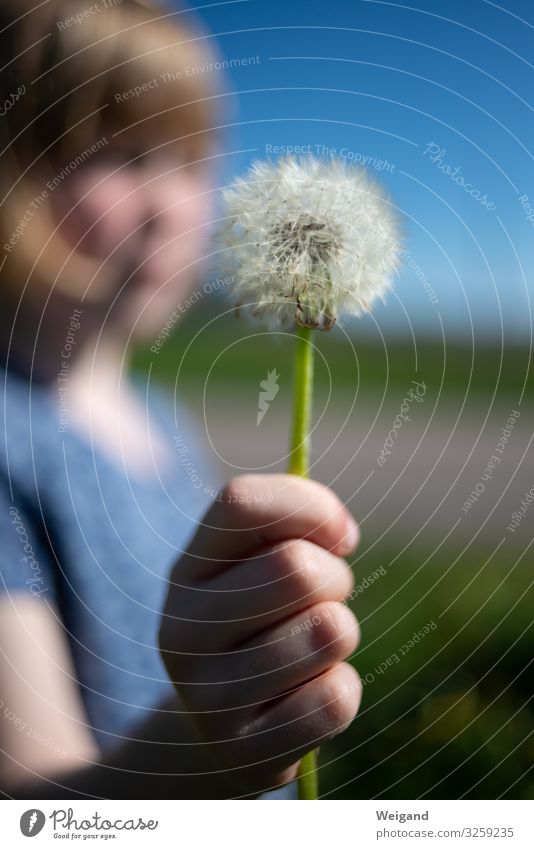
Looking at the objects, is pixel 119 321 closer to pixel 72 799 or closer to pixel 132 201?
pixel 132 201

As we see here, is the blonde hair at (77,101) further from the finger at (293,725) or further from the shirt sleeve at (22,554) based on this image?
the finger at (293,725)

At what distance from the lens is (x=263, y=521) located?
36 centimetres

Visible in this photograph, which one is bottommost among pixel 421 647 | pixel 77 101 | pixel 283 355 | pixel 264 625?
pixel 421 647

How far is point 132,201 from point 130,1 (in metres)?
0.13

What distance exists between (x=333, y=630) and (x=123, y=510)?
26cm

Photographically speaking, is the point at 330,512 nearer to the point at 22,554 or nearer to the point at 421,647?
the point at 22,554

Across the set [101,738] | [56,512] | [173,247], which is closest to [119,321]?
[173,247]

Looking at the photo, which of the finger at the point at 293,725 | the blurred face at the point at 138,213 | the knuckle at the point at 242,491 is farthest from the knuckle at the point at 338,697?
the blurred face at the point at 138,213

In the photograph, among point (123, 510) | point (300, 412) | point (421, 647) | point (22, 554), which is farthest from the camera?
point (421, 647)

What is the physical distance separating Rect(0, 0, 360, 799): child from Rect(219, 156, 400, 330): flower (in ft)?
0.30

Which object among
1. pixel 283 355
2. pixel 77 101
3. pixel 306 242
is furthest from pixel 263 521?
Result: pixel 77 101

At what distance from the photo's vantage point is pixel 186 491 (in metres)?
0.70

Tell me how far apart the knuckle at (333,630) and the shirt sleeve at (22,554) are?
0.62 ft

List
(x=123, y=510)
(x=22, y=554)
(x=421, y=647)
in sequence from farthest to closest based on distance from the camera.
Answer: (x=421, y=647), (x=123, y=510), (x=22, y=554)
